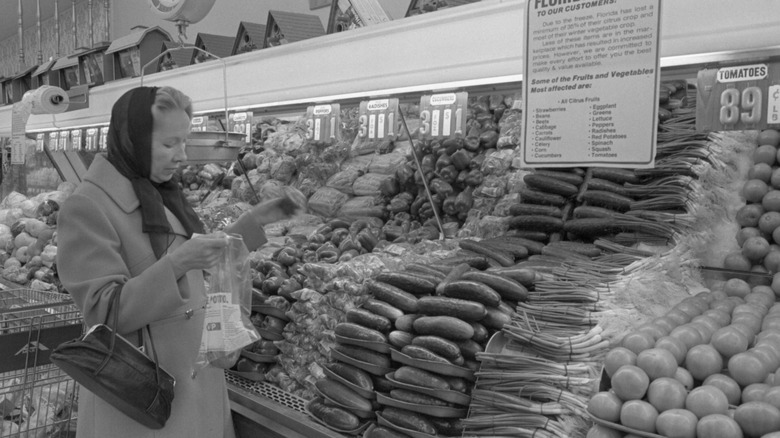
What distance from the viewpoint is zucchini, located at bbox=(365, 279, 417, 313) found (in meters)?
2.31

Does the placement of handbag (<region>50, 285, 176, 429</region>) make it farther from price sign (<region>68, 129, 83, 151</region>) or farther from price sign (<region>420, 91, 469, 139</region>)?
price sign (<region>68, 129, 83, 151</region>)

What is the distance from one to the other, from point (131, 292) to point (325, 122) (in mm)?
1557

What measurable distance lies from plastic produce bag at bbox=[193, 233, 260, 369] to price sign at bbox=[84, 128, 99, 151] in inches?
138

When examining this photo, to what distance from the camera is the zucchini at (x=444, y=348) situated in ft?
6.76

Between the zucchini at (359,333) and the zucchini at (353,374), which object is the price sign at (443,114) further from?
the zucchini at (353,374)

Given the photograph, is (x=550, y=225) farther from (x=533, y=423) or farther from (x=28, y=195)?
(x=28, y=195)

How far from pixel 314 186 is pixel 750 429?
327 cm

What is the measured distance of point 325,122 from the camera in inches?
127

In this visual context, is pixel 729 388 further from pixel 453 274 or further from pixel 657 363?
pixel 453 274

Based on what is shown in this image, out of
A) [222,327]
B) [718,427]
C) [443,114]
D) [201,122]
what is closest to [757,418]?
[718,427]

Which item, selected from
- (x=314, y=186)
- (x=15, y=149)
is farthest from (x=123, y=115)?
(x=15, y=149)

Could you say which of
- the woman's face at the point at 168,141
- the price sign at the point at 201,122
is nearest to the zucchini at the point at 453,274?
the woman's face at the point at 168,141

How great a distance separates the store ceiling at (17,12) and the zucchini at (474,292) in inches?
372

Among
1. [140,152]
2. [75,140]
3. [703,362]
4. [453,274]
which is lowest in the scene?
[703,362]
